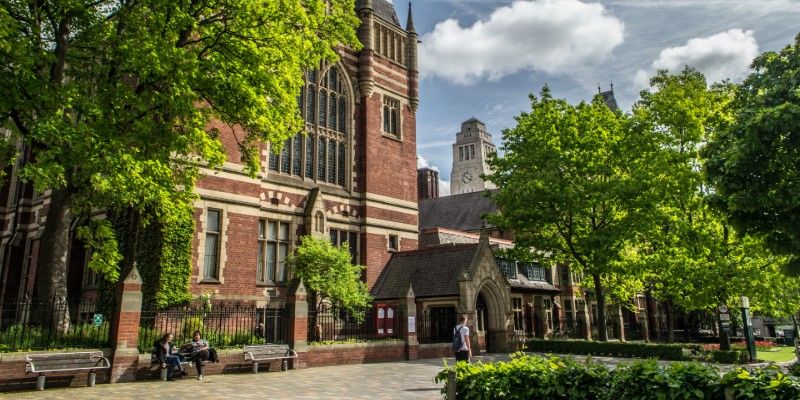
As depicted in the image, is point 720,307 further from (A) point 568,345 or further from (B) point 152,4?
(B) point 152,4

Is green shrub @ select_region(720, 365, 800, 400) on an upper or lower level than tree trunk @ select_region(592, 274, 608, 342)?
lower

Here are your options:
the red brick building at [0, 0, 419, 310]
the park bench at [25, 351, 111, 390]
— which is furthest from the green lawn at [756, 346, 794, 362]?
the park bench at [25, 351, 111, 390]

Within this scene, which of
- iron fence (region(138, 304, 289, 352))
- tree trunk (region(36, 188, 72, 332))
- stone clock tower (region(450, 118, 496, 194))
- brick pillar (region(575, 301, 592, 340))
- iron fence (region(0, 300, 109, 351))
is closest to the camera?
iron fence (region(0, 300, 109, 351))

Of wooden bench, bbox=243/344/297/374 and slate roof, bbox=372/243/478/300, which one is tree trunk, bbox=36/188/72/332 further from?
slate roof, bbox=372/243/478/300

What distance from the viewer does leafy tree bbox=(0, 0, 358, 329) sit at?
42.7 ft

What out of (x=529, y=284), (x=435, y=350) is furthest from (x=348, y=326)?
(x=529, y=284)

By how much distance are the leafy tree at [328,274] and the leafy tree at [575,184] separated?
8.44m

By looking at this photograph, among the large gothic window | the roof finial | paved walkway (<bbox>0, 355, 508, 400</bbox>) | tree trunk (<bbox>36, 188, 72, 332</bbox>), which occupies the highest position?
the roof finial

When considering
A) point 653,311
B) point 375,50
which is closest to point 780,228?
point 375,50

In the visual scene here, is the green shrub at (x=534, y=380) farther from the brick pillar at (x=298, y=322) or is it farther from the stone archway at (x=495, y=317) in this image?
the stone archway at (x=495, y=317)

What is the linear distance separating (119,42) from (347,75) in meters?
17.1

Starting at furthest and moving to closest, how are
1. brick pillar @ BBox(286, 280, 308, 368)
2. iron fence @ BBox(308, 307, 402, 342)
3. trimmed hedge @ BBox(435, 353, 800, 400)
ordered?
iron fence @ BBox(308, 307, 402, 342) → brick pillar @ BBox(286, 280, 308, 368) → trimmed hedge @ BBox(435, 353, 800, 400)

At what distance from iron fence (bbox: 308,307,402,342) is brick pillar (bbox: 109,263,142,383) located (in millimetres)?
6825

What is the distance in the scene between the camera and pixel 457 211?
57000mm
